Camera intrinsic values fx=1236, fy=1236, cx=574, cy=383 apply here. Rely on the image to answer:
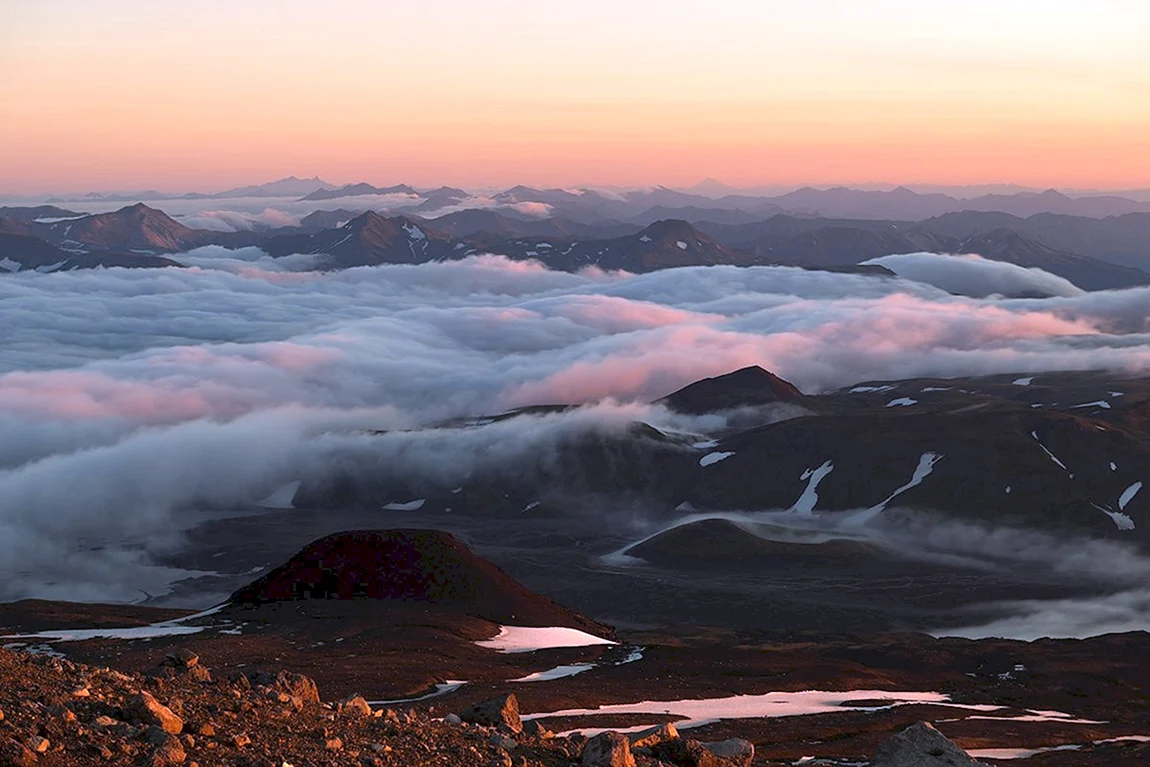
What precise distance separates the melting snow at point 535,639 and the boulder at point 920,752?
79098 millimetres

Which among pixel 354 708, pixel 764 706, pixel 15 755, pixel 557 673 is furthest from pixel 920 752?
pixel 557 673

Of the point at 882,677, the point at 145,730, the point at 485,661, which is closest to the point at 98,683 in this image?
the point at 145,730

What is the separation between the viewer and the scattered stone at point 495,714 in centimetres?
4016

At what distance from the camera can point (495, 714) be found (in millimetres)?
40844

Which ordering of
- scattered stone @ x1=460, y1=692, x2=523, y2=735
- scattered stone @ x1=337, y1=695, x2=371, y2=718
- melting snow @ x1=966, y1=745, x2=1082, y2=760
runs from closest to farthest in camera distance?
scattered stone @ x1=337, y1=695, x2=371, y2=718 < scattered stone @ x1=460, y1=692, x2=523, y2=735 < melting snow @ x1=966, y1=745, x2=1082, y2=760

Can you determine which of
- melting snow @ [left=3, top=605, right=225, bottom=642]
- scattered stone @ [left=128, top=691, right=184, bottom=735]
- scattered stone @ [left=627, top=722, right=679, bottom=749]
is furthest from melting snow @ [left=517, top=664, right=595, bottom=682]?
scattered stone @ [left=128, top=691, right=184, bottom=735]

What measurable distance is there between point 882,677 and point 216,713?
321 feet

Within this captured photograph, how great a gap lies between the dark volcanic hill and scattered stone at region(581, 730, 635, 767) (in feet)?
355

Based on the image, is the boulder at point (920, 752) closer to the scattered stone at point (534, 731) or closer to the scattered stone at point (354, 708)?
the scattered stone at point (534, 731)

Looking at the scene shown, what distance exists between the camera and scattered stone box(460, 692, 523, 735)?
4016cm

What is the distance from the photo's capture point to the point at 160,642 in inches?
4016

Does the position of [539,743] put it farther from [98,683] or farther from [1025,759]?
[1025,759]

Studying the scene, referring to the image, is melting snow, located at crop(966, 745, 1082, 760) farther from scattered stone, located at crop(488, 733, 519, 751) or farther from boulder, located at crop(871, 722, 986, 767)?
scattered stone, located at crop(488, 733, 519, 751)

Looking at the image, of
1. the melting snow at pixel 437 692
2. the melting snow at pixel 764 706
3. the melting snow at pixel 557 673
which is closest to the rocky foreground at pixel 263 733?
the melting snow at pixel 764 706
